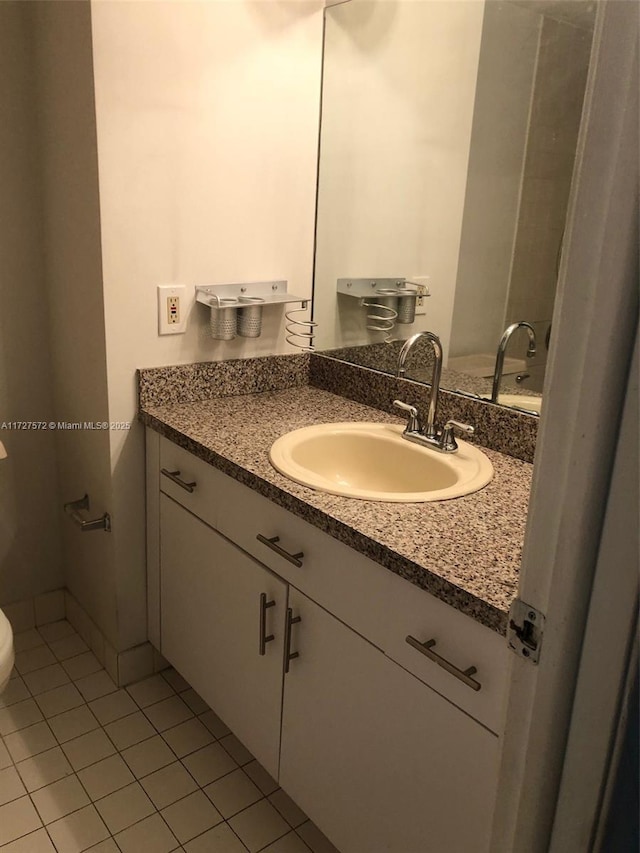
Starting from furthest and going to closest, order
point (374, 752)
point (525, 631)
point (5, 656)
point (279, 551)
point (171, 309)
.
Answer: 1. point (171, 309)
2. point (5, 656)
3. point (279, 551)
4. point (374, 752)
5. point (525, 631)

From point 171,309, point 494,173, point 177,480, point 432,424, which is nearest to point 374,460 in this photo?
point 432,424

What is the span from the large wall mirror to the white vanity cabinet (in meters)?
0.63

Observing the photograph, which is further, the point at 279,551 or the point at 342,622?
the point at 279,551

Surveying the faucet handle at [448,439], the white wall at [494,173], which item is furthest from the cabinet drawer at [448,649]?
the white wall at [494,173]

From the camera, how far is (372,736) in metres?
1.18

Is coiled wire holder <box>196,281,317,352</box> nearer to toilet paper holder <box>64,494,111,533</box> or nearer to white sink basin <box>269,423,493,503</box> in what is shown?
white sink basin <box>269,423,493,503</box>

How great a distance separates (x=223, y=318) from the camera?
1.75 metres

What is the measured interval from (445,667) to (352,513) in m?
0.30

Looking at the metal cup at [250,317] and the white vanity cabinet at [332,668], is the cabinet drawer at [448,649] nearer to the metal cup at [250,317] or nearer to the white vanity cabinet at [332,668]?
the white vanity cabinet at [332,668]

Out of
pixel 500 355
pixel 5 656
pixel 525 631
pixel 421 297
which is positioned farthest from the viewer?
pixel 421 297

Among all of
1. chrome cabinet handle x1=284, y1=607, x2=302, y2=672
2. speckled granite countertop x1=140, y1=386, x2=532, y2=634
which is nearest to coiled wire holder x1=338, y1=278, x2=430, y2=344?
speckled granite countertop x1=140, y1=386, x2=532, y2=634

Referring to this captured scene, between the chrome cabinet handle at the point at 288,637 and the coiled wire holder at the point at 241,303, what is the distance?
77 centimetres

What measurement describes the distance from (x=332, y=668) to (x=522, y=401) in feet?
2.38

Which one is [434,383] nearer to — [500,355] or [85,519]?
[500,355]
